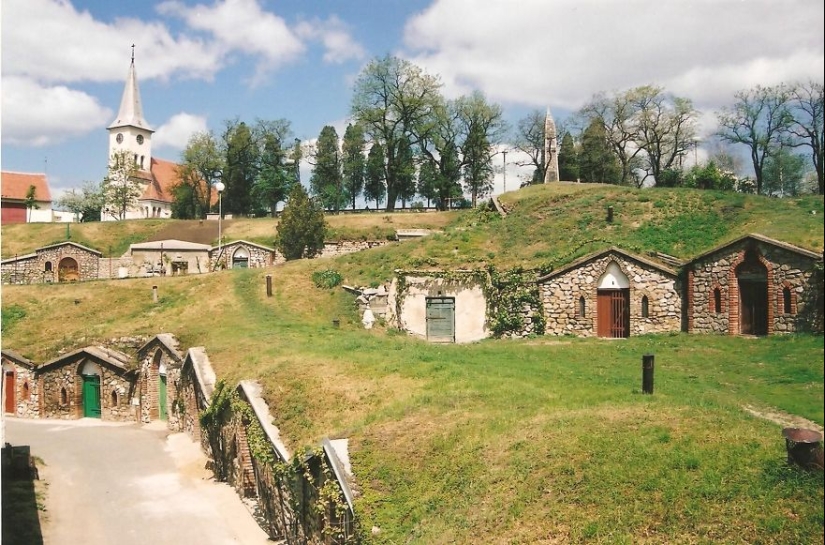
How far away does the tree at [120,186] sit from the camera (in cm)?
6806

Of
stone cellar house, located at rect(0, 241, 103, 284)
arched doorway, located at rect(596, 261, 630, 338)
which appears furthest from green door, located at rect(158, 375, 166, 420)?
stone cellar house, located at rect(0, 241, 103, 284)

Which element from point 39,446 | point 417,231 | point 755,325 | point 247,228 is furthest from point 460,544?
point 247,228

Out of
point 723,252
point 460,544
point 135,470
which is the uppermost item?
point 723,252

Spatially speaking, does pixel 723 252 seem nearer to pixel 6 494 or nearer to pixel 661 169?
pixel 661 169

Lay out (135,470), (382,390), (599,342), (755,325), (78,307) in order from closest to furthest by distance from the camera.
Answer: (755,325) < (382,390) < (599,342) < (135,470) < (78,307)

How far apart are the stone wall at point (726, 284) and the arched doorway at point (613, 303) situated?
3753 millimetres

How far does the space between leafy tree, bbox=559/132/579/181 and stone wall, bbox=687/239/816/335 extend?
8.55 meters

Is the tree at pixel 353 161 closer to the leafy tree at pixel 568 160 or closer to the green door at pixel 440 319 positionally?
the leafy tree at pixel 568 160

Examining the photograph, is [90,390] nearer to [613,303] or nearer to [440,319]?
[440,319]

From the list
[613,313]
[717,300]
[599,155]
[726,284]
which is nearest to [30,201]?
[613,313]

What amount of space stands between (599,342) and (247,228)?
4230 centimetres

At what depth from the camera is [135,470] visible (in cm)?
2061

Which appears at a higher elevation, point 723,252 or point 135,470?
point 723,252

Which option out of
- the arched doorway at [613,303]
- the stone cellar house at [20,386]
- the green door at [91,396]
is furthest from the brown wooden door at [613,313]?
the stone cellar house at [20,386]
